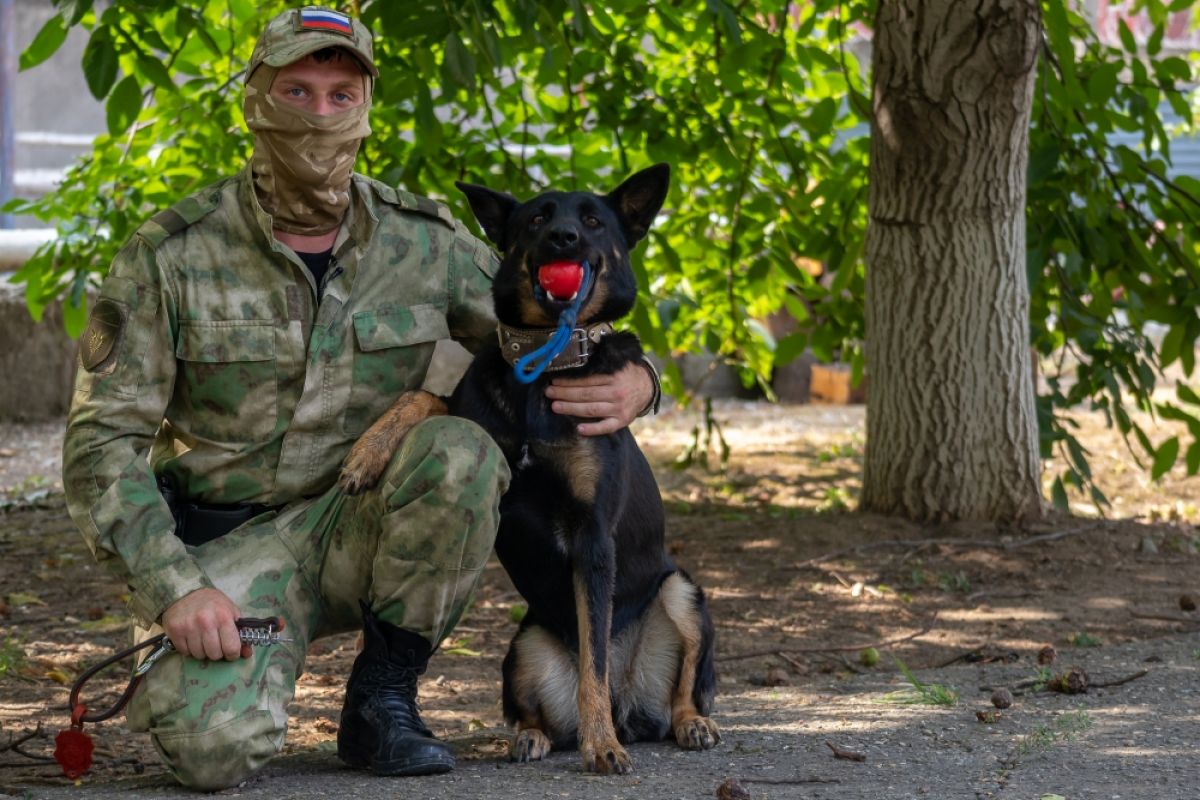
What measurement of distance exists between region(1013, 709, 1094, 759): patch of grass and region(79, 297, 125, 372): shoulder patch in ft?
7.57

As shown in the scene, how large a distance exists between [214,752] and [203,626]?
0.28 metres

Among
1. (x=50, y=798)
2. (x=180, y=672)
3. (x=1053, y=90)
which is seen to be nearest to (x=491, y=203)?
(x=180, y=672)

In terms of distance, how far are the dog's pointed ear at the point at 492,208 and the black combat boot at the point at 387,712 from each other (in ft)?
3.30

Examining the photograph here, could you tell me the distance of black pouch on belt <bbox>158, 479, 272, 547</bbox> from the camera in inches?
138

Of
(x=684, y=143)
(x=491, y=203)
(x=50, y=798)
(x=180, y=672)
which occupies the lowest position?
(x=50, y=798)

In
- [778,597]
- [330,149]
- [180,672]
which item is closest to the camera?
[180,672]

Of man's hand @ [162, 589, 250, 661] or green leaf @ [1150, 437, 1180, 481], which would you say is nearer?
man's hand @ [162, 589, 250, 661]

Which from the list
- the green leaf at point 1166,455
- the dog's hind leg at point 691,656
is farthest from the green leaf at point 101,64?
the green leaf at point 1166,455

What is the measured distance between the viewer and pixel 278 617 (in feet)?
10.9

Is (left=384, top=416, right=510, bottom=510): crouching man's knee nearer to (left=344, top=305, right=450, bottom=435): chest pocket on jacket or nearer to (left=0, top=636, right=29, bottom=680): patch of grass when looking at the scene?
(left=344, top=305, right=450, bottom=435): chest pocket on jacket

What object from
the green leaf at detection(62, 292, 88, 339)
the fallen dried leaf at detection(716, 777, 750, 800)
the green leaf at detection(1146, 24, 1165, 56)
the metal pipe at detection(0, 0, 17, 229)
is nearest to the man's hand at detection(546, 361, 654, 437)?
A: the fallen dried leaf at detection(716, 777, 750, 800)

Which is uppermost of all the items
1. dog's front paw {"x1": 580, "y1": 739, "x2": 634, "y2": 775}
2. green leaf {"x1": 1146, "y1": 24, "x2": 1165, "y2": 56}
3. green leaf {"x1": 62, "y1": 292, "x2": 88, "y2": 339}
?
green leaf {"x1": 1146, "y1": 24, "x2": 1165, "y2": 56}

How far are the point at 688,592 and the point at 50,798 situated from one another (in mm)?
1555

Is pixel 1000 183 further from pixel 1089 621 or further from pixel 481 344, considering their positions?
pixel 481 344
